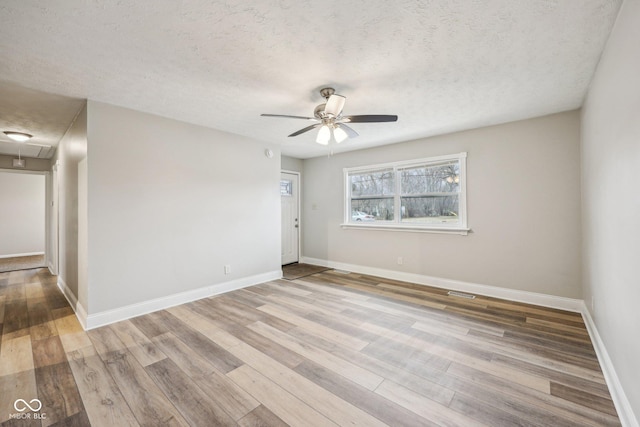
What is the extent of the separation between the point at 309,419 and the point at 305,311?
173 cm

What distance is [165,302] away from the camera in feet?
11.5

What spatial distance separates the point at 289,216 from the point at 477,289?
12.8ft

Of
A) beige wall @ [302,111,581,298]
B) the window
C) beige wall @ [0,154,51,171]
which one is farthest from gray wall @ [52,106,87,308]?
beige wall @ [302,111,581,298]

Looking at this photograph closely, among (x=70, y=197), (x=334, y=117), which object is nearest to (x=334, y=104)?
(x=334, y=117)

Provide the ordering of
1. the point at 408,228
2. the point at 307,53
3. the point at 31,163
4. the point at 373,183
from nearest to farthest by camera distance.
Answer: the point at 307,53 < the point at 408,228 < the point at 373,183 < the point at 31,163

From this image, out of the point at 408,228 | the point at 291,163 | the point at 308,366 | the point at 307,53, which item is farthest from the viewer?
the point at 291,163

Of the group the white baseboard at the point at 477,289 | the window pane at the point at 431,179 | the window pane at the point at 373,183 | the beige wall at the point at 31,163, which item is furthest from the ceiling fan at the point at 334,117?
the beige wall at the point at 31,163

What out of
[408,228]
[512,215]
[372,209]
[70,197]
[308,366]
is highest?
[70,197]

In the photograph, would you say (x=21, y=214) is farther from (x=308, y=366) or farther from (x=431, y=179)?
(x=431, y=179)

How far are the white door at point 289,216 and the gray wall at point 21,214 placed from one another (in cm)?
670

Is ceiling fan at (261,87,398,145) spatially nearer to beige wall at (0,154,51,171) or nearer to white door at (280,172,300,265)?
white door at (280,172,300,265)

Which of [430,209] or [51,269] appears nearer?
[430,209]

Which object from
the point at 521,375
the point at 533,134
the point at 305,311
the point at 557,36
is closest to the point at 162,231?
the point at 305,311

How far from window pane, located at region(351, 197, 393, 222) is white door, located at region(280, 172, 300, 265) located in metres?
1.45
